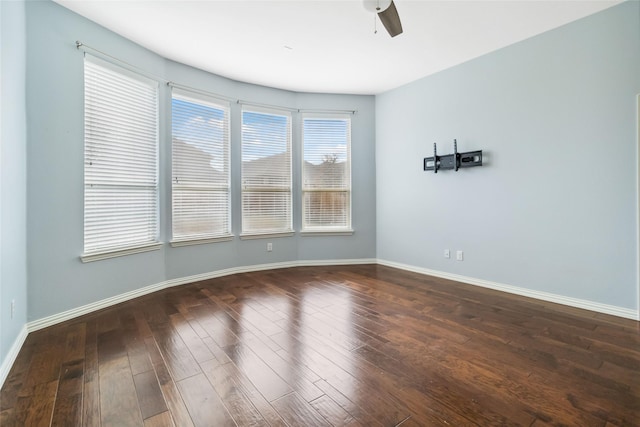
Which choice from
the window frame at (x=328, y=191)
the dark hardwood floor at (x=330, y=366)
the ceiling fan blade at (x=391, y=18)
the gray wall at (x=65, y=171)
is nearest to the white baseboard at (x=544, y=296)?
the dark hardwood floor at (x=330, y=366)

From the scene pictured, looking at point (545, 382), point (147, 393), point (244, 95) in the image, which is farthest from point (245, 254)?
point (545, 382)

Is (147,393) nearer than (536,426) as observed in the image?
No

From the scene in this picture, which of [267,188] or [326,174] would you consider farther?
[326,174]

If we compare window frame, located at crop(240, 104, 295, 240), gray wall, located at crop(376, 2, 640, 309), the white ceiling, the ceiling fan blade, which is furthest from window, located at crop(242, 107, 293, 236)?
the ceiling fan blade

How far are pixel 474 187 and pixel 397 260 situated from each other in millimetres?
1656

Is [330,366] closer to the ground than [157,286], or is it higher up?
closer to the ground

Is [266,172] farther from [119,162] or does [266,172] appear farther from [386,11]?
[386,11]

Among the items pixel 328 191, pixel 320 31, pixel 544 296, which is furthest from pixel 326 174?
pixel 544 296

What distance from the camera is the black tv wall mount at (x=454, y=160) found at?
11.9 feet

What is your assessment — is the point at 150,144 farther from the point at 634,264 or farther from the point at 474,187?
the point at 634,264

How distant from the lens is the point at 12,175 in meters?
2.04

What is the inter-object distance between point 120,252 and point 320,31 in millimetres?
3214

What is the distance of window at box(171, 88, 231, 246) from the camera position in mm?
3715

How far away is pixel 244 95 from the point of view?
432 cm
